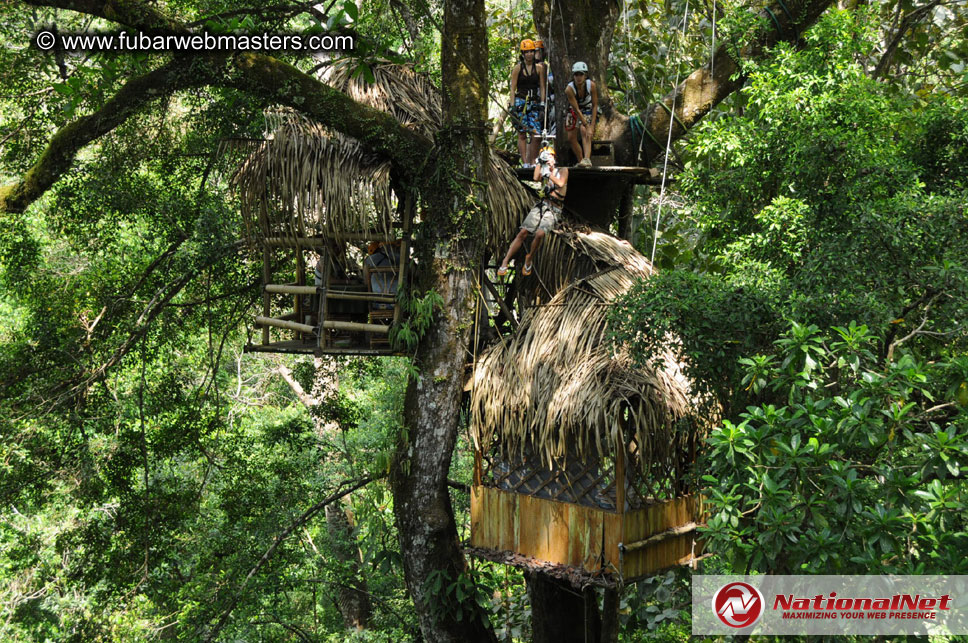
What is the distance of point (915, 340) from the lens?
13.2 ft

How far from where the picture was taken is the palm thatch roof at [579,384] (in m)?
4.24

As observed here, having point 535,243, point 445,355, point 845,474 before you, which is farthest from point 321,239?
point 845,474

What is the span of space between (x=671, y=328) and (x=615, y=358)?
75 cm

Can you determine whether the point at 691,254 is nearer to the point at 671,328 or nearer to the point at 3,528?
the point at 671,328

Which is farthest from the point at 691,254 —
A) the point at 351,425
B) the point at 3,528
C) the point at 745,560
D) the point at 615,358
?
the point at 3,528

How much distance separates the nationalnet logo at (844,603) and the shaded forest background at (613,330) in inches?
7.0

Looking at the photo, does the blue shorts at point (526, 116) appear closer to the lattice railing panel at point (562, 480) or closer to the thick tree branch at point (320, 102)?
the thick tree branch at point (320, 102)

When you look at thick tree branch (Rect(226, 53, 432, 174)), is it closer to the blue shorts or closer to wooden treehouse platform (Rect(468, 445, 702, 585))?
the blue shorts

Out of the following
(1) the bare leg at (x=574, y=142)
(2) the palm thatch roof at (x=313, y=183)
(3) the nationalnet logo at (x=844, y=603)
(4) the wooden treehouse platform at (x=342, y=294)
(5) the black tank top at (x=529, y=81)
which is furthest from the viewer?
(5) the black tank top at (x=529, y=81)

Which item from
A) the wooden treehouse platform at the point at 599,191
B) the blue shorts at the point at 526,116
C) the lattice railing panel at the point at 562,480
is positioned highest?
the blue shorts at the point at 526,116

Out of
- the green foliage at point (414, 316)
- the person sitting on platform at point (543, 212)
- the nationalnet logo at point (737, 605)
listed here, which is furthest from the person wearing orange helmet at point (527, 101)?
the nationalnet logo at point (737, 605)

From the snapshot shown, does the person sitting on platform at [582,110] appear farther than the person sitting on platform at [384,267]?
Yes

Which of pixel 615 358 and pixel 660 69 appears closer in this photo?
pixel 615 358

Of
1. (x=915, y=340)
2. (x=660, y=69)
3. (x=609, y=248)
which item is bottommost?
(x=915, y=340)
